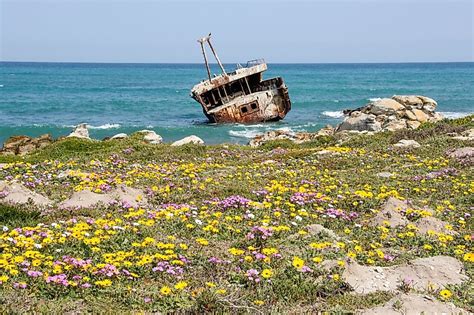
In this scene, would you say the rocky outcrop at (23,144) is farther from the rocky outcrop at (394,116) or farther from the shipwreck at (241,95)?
the rocky outcrop at (394,116)

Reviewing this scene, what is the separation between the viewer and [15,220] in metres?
9.93

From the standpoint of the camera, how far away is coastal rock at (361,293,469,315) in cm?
660

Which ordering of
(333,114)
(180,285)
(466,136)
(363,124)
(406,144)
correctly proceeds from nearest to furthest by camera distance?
1. (180,285)
2. (406,144)
3. (466,136)
4. (363,124)
5. (333,114)

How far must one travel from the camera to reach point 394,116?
136 ft

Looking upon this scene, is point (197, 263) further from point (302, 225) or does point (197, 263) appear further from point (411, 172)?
point (411, 172)

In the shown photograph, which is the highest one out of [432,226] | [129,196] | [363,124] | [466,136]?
[129,196]

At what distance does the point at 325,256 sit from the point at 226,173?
8012 mm

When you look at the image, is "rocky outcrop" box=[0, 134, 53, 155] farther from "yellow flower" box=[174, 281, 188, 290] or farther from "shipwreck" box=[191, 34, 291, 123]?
"yellow flower" box=[174, 281, 188, 290]

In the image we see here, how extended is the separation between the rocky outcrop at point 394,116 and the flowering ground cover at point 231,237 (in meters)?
19.0

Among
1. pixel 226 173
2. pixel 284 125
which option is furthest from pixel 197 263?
pixel 284 125

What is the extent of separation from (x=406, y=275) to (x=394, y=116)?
115 feet

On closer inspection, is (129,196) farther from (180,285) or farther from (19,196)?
(180,285)

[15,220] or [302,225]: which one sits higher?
[15,220]

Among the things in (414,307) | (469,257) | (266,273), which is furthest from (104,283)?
(469,257)
